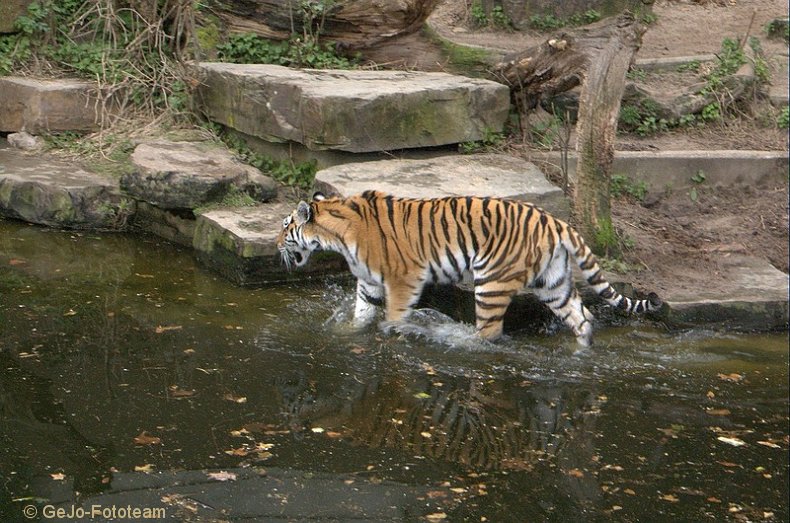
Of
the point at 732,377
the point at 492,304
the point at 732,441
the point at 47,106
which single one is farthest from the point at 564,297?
the point at 47,106

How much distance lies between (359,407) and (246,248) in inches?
81.7

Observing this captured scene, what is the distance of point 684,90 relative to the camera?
944cm

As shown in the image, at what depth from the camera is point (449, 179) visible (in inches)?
290

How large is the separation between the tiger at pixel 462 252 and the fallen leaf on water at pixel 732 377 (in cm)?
59

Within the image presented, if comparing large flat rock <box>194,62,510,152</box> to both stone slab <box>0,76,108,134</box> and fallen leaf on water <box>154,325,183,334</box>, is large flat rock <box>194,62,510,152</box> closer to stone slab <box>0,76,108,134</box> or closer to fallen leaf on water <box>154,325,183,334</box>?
stone slab <box>0,76,108,134</box>

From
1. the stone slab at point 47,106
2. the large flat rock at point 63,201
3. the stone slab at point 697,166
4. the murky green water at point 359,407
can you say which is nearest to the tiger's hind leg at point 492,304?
the murky green water at point 359,407

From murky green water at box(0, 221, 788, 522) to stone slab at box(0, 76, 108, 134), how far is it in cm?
230

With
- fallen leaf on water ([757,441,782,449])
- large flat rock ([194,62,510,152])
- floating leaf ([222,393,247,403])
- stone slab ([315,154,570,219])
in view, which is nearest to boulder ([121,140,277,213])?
large flat rock ([194,62,510,152])

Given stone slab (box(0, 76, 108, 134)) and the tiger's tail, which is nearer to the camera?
the tiger's tail

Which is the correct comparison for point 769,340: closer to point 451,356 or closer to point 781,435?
point 781,435

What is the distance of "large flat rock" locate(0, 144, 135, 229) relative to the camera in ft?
25.8

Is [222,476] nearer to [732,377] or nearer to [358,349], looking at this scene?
[358,349]

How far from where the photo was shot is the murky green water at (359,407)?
14.1 feet

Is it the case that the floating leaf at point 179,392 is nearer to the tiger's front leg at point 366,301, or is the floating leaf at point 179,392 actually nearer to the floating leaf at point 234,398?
the floating leaf at point 234,398
